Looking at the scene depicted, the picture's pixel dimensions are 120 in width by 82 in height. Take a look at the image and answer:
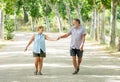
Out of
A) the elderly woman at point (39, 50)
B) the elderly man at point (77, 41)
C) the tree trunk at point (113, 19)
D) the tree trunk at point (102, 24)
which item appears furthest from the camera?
the tree trunk at point (102, 24)

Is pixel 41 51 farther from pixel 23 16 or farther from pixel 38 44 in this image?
pixel 23 16

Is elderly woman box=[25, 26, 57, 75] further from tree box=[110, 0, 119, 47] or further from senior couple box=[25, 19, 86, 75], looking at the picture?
tree box=[110, 0, 119, 47]

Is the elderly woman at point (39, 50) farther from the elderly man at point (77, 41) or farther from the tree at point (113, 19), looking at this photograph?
the tree at point (113, 19)

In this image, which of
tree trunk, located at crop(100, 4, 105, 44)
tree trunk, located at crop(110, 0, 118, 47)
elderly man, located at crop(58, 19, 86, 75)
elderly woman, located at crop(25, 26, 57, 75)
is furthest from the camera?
tree trunk, located at crop(100, 4, 105, 44)

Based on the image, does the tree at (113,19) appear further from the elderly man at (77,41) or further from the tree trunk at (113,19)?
the elderly man at (77,41)

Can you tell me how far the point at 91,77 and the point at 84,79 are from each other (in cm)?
61

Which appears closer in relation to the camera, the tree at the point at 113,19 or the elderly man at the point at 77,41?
the elderly man at the point at 77,41

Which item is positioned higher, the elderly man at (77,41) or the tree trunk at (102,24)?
the elderly man at (77,41)

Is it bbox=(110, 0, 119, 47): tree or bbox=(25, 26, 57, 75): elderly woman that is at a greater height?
bbox=(25, 26, 57, 75): elderly woman

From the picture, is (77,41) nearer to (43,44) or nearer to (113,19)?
(43,44)

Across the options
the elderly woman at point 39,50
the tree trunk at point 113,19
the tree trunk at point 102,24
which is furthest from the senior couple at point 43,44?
the tree trunk at point 102,24

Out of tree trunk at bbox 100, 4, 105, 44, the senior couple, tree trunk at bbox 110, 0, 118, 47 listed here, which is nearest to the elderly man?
the senior couple

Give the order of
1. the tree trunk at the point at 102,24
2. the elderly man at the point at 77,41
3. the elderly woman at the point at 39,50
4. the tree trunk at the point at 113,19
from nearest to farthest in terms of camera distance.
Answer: the elderly woman at the point at 39,50 → the elderly man at the point at 77,41 → the tree trunk at the point at 113,19 → the tree trunk at the point at 102,24

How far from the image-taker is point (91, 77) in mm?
15648
